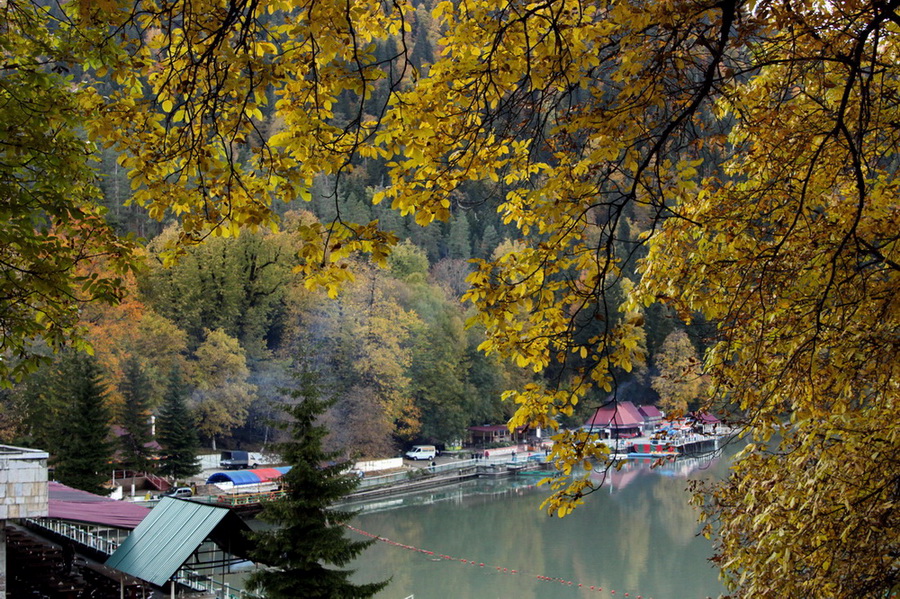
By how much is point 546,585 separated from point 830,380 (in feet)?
45.6

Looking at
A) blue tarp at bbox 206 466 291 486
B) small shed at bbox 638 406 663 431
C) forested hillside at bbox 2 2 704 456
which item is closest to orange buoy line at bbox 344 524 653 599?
blue tarp at bbox 206 466 291 486

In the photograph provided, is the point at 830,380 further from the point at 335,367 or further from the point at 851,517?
the point at 335,367

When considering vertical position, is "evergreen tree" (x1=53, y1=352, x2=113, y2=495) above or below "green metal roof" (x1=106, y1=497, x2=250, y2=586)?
above

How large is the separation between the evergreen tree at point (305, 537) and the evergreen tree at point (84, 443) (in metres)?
12.3

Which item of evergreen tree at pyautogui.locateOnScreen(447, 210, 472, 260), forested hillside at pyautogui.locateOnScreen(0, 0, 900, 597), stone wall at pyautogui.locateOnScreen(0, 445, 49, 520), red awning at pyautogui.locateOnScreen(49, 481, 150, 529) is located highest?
evergreen tree at pyautogui.locateOnScreen(447, 210, 472, 260)

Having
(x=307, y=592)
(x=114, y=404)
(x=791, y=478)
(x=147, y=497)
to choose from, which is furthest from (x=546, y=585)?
(x=114, y=404)

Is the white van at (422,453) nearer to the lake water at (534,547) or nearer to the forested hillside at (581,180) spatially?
the lake water at (534,547)

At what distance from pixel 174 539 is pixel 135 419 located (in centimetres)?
1454

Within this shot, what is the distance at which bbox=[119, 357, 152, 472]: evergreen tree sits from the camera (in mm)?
23844

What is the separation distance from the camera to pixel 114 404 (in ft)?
85.7

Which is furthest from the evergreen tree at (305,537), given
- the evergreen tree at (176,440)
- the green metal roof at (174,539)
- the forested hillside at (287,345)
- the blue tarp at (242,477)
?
the blue tarp at (242,477)

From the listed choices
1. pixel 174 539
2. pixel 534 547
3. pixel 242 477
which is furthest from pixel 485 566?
pixel 242 477

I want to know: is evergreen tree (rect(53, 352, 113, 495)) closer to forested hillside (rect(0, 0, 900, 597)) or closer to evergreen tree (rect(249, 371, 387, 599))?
evergreen tree (rect(249, 371, 387, 599))

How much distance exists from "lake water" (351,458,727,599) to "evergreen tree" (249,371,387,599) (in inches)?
255
